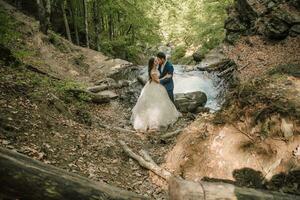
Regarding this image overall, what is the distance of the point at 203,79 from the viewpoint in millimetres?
17750

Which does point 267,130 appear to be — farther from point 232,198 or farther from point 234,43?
point 234,43

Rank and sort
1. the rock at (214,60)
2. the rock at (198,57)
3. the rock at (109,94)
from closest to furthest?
the rock at (109,94) → the rock at (214,60) → the rock at (198,57)

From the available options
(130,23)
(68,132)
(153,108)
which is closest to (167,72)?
(153,108)

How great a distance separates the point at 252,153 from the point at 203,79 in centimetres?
1194

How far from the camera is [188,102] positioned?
12.1m

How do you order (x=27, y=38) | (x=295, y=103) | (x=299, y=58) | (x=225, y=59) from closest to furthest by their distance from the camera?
(x=295, y=103), (x=299, y=58), (x=27, y=38), (x=225, y=59)

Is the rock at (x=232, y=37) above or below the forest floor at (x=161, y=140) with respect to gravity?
above

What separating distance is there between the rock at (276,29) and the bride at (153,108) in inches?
408

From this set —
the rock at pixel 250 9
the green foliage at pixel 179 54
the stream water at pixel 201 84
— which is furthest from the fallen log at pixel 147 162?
the green foliage at pixel 179 54

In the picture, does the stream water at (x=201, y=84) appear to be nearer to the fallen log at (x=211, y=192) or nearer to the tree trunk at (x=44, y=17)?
the tree trunk at (x=44, y=17)

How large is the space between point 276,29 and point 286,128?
13.0 m

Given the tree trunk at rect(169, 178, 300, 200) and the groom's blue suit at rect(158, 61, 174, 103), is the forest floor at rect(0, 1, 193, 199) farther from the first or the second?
the tree trunk at rect(169, 178, 300, 200)

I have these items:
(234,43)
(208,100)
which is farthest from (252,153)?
(234,43)

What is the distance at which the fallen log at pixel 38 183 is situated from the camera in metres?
3.12
